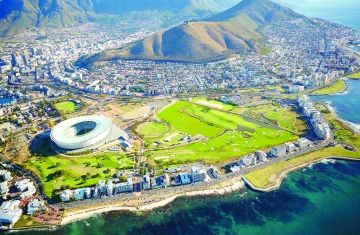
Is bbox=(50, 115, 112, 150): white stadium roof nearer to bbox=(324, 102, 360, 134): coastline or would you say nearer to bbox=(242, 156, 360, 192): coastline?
bbox=(242, 156, 360, 192): coastline

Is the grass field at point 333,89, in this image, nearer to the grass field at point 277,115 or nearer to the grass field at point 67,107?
the grass field at point 277,115

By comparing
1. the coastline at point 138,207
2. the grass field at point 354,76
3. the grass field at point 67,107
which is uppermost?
the grass field at point 354,76

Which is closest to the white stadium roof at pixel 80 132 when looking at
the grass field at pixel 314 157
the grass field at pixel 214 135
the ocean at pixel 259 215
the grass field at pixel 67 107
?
the grass field at pixel 214 135

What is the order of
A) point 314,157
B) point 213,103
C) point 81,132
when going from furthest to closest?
1. point 213,103
2. point 81,132
3. point 314,157

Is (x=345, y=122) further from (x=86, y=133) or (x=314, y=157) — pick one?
(x=86, y=133)

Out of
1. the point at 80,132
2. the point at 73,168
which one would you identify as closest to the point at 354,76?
the point at 80,132

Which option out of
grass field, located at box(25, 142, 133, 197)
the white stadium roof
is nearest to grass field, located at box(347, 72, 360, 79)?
the white stadium roof
